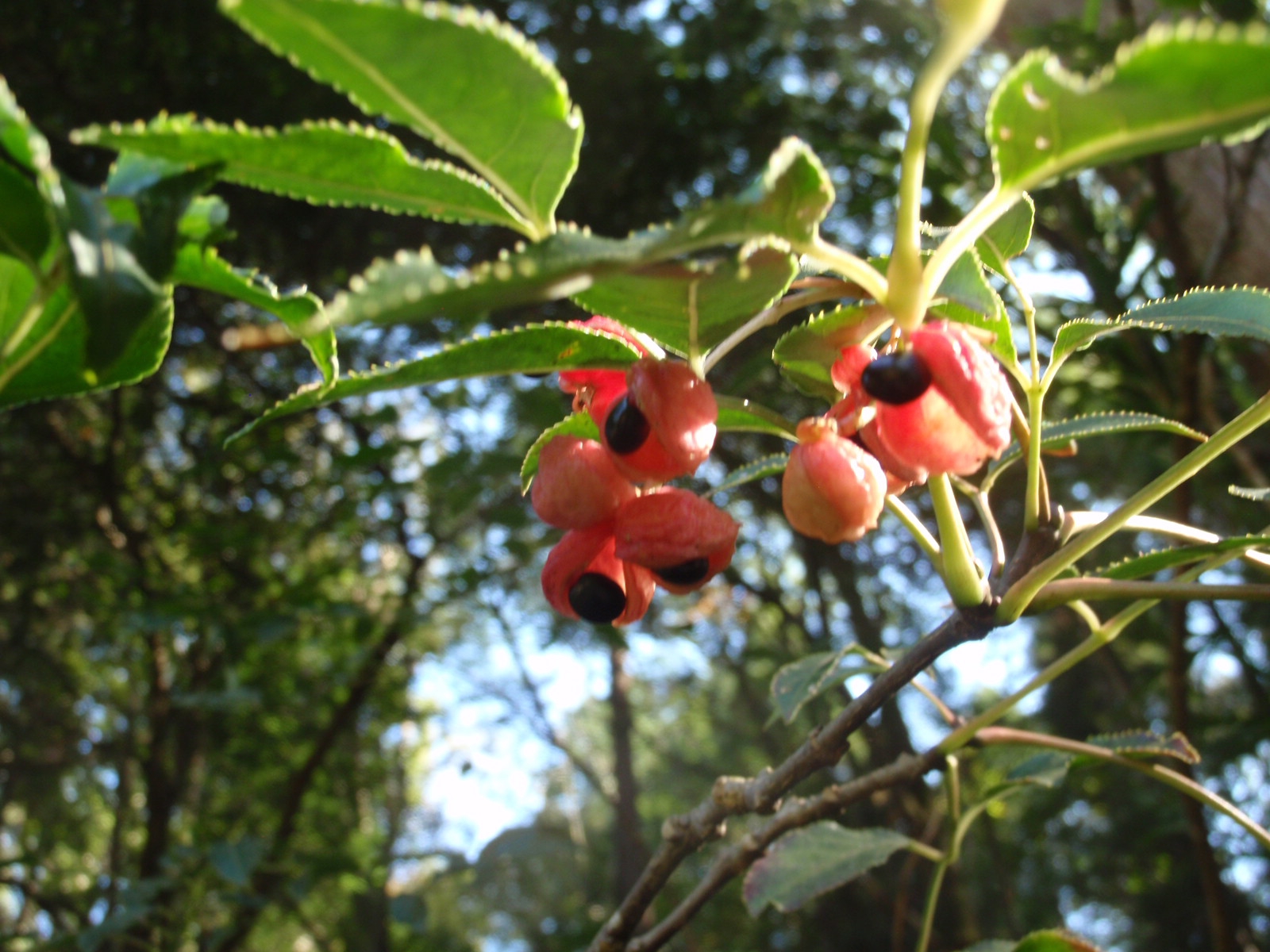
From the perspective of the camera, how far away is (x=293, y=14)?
342 millimetres

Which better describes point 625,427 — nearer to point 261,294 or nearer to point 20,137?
point 261,294

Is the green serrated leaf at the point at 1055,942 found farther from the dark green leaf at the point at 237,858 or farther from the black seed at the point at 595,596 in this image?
the dark green leaf at the point at 237,858

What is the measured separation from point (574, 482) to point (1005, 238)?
344 millimetres

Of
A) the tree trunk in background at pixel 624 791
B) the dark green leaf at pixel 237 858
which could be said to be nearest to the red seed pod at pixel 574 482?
the dark green leaf at pixel 237 858

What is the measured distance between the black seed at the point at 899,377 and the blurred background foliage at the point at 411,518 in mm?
1199

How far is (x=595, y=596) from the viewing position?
622mm

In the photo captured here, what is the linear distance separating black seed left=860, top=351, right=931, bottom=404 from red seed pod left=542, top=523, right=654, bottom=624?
21 cm

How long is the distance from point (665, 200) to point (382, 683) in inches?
83.5

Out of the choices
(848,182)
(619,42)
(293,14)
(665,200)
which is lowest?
(293,14)

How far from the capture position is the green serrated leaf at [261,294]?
43 cm

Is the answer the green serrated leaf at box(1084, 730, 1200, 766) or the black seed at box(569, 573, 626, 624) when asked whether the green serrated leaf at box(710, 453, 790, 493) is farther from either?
the green serrated leaf at box(1084, 730, 1200, 766)

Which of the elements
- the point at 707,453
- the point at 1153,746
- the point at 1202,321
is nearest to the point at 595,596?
the point at 707,453

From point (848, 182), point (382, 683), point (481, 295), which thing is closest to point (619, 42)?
point (848, 182)

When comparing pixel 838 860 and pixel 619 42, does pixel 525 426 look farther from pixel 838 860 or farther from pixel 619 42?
pixel 838 860
